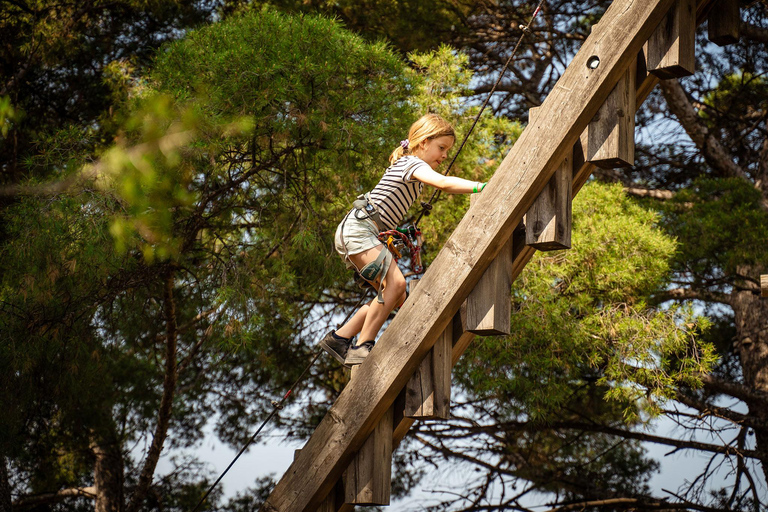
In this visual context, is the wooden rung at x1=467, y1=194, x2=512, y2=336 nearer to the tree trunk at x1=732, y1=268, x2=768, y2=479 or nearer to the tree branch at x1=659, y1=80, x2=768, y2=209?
the tree trunk at x1=732, y1=268, x2=768, y2=479

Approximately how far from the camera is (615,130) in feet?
10.1

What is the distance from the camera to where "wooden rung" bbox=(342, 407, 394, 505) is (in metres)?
3.29

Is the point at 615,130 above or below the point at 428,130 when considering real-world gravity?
below

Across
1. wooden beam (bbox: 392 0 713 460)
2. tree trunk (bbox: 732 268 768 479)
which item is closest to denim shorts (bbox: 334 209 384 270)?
wooden beam (bbox: 392 0 713 460)

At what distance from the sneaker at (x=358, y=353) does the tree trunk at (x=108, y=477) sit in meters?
4.75

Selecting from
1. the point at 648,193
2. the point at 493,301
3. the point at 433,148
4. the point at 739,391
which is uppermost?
the point at 648,193

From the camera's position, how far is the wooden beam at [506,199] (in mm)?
3055

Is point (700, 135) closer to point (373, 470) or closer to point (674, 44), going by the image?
point (674, 44)

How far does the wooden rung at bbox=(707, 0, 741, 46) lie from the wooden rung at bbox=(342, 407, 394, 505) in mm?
2134

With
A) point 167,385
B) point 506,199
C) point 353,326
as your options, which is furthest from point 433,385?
point 167,385

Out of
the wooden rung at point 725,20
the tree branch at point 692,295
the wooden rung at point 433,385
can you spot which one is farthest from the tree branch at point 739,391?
the wooden rung at point 433,385

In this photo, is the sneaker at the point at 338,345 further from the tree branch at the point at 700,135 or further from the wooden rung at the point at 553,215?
the tree branch at the point at 700,135

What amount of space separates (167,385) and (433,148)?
3359mm

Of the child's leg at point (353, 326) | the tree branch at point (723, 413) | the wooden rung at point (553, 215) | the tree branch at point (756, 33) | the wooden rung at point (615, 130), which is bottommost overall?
the child's leg at point (353, 326)
